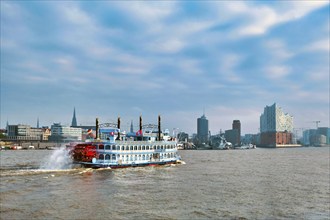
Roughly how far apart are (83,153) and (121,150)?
34.1ft

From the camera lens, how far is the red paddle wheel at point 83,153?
87125 millimetres

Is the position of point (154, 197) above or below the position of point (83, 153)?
below

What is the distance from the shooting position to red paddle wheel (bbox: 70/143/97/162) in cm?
8712

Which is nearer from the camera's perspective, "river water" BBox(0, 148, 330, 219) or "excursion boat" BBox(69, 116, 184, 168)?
"river water" BBox(0, 148, 330, 219)

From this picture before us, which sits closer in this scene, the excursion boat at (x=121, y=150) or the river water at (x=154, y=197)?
the river water at (x=154, y=197)

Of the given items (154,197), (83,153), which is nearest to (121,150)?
(83,153)

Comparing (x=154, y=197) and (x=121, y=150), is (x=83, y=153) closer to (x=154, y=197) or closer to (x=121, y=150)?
(x=121, y=150)

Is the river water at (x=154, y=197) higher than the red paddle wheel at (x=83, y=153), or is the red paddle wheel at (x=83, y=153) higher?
the red paddle wheel at (x=83, y=153)

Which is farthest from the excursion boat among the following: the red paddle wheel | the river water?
the river water

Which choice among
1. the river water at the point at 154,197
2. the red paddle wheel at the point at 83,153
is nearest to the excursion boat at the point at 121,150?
the red paddle wheel at the point at 83,153

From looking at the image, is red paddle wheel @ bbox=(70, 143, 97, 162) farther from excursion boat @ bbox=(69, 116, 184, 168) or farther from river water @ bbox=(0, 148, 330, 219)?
river water @ bbox=(0, 148, 330, 219)

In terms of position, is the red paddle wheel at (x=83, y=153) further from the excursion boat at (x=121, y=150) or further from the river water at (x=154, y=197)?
the river water at (x=154, y=197)

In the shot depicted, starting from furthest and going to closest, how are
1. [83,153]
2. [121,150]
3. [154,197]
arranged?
[121,150] → [83,153] → [154,197]

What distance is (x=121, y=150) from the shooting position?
93.3 meters
